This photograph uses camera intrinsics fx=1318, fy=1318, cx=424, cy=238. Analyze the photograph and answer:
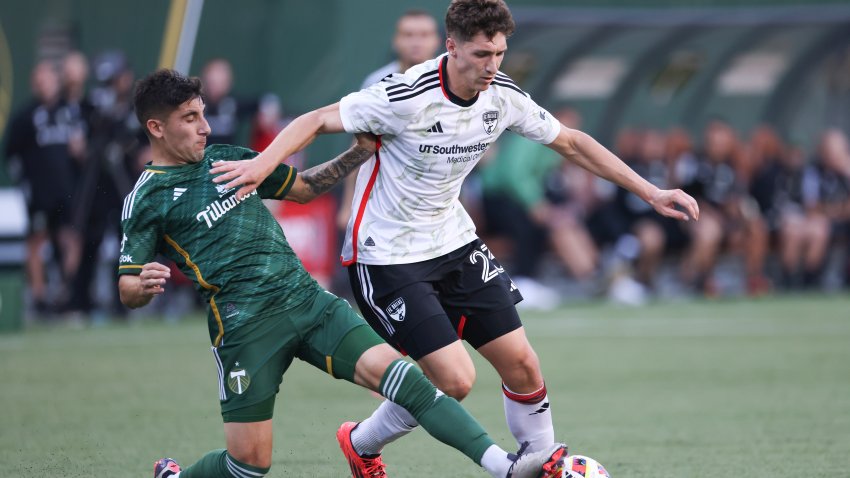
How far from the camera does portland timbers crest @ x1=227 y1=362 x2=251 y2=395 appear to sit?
5.41 meters

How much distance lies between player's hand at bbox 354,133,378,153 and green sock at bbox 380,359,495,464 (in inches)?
44.1

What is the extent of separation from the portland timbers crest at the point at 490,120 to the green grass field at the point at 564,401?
173 cm

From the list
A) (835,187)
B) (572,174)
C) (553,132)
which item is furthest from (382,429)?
(835,187)

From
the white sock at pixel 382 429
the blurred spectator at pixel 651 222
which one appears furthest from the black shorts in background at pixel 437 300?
the blurred spectator at pixel 651 222

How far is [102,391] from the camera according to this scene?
9727 millimetres

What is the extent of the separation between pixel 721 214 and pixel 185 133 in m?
12.6

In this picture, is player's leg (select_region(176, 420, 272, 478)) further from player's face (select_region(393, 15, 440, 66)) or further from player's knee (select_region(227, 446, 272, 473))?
player's face (select_region(393, 15, 440, 66))

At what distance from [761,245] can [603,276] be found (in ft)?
7.38

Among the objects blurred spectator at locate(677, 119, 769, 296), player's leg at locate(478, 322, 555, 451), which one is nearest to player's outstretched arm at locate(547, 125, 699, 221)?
player's leg at locate(478, 322, 555, 451)

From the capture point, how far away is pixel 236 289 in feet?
18.0

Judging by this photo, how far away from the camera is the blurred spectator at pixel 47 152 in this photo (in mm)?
14422

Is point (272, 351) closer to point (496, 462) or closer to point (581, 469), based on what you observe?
point (496, 462)

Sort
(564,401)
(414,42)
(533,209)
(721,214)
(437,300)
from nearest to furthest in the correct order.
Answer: (437,300) → (414,42) → (564,401) → (533,209) → (721,214)

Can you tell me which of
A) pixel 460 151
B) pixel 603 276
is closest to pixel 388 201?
pixel 460 151
